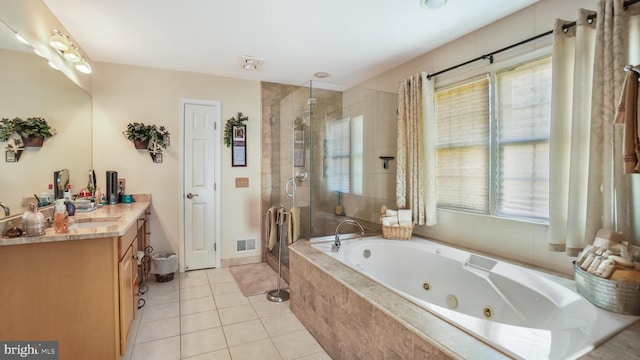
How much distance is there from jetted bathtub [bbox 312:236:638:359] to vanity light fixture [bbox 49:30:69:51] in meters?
2.54

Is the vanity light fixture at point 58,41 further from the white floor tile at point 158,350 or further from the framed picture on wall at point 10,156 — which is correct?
the white floor tile at point 158,350

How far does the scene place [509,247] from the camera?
224 centimetres

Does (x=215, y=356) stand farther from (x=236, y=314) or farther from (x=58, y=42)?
(x=58, y=42)

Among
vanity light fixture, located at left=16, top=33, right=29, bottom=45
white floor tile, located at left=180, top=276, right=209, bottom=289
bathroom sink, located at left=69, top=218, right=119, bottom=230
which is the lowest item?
white floor tile, located at left=180, top=276, right=209, bottom=289

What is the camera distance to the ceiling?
6.93 feet

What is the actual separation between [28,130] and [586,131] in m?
A: 3.41

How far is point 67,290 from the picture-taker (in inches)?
65.5

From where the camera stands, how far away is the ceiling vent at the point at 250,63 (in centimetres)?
309

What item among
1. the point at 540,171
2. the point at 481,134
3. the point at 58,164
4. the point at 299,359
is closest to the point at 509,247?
the point at 540,171

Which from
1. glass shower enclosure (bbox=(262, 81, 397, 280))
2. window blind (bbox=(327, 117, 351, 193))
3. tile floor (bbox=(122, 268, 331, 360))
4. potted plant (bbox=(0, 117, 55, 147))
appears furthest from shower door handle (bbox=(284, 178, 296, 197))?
potted plant (bbox=(0, 117, 55, 147))

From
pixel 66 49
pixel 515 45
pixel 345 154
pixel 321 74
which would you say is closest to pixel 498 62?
pixel 515 45

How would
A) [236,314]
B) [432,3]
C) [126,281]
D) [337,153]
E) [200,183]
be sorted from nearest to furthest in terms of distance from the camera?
[126,281] < [432,3] < [236,314] < [337,153] < [200,183]

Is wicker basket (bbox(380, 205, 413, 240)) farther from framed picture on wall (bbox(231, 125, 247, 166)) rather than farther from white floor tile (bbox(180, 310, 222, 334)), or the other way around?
framed picture on wall (bbox(231, 125, 247, 166))

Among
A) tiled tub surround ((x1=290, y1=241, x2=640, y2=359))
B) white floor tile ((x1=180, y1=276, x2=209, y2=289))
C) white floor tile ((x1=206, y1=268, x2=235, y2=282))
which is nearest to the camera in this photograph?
tiled tub surround ((x1=290, y1=241, x2=640, y2=359))
